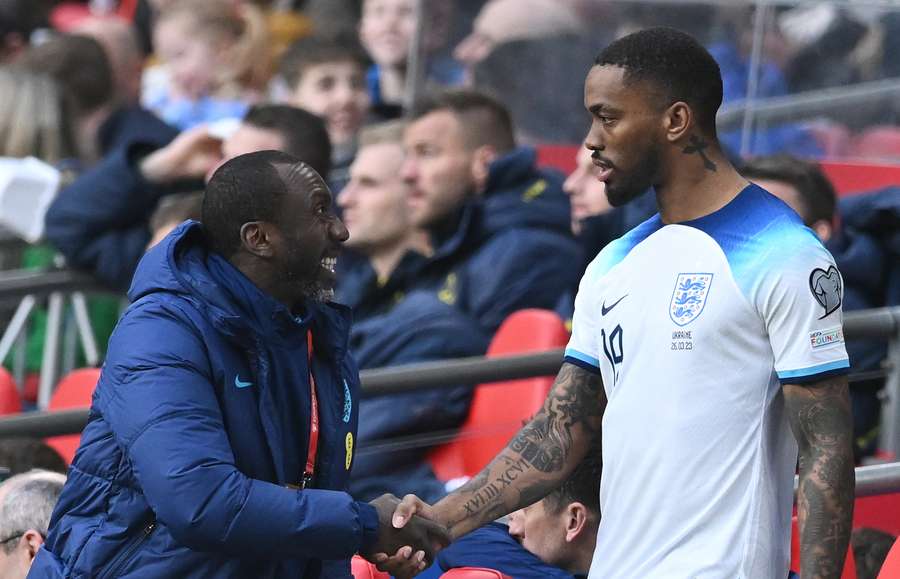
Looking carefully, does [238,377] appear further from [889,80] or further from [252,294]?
[889,80]

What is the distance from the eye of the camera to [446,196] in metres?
7.23

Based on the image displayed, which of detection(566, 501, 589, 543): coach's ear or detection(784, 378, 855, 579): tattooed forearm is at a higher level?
detection(784, 378, 855, 579): tattooed forearm

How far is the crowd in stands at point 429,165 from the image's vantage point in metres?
5.73

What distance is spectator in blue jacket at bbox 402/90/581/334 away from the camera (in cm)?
681

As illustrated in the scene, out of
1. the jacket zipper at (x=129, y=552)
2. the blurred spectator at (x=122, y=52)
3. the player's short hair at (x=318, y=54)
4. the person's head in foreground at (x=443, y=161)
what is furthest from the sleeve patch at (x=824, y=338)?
the blurred spectator at (x=122, y=52)

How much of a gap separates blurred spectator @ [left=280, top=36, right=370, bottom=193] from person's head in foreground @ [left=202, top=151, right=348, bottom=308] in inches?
204

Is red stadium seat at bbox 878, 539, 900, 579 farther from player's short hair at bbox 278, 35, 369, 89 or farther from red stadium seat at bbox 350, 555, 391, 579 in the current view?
player's short hair at bbox 278, 35, 369, 89

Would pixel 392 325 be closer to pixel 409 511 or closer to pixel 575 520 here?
pixel 575 520

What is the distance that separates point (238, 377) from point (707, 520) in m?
0.96

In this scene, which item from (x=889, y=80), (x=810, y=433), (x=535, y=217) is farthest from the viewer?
(x=889, y=80)

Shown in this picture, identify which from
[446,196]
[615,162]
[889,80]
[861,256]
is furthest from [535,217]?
[615,162]

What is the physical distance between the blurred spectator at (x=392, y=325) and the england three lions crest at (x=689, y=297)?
195cm

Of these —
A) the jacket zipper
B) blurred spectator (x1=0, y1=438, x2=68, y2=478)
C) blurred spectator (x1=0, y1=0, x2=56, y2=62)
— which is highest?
blurred spectator (x1=0, y1=0, x2=56, y2=62)

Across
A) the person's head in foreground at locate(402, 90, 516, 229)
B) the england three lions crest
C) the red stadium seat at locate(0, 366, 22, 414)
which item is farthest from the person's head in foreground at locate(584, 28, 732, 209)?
the person's head in foreground at locate(402, 90, 516, 229)
